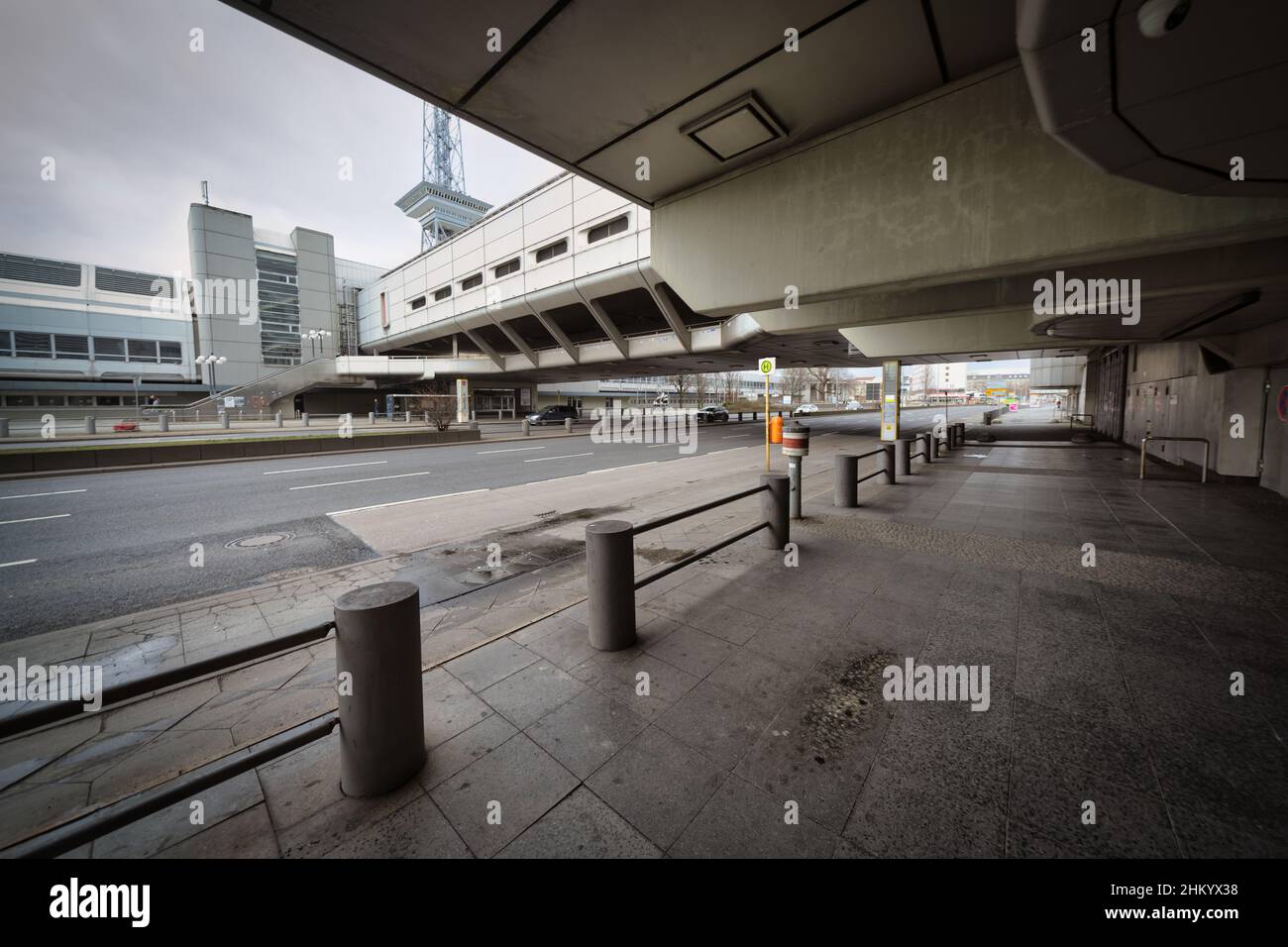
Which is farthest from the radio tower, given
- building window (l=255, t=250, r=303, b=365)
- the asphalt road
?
the asphalt road

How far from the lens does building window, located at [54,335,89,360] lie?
147 feet

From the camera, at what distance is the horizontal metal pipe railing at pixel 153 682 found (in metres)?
1.31

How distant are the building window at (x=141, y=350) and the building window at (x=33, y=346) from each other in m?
5.01

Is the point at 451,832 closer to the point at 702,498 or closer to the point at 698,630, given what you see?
the point at 698,630

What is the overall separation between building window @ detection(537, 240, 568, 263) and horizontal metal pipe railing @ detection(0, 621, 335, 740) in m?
29.7

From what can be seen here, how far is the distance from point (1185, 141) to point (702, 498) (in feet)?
25.2

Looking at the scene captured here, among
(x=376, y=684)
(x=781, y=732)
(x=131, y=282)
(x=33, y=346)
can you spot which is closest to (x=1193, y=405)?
(x=781, y=732)

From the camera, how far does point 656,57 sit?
15.9 feet

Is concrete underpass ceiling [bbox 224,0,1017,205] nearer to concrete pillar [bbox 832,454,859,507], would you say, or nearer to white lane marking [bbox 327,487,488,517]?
concrete pillar [bbox 832,454,859,507]

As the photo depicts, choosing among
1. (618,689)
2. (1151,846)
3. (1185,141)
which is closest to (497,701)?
(618,689)

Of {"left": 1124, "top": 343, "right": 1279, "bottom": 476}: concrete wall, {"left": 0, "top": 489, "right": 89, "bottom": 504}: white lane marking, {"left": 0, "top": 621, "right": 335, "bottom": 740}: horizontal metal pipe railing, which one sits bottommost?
{"left": 0, "top": 489, "right": 89, "bottom": 504}: white lane marking

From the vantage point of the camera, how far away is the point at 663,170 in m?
7.12

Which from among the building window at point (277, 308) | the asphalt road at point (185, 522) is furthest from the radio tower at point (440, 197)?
the asphalt road at point (185, 522)

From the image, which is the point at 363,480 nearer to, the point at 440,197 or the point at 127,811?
the point at 127,811
